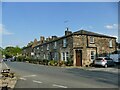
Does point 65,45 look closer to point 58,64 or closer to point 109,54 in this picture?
point 58,64

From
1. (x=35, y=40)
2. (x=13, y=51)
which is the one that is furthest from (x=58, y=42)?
(x=13, y=51)

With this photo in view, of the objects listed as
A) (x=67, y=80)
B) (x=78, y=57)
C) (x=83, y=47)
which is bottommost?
(x=67, y=80)

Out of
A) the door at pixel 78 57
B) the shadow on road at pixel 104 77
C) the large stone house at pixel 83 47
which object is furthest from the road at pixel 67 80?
the large stone house at pixel 83 47

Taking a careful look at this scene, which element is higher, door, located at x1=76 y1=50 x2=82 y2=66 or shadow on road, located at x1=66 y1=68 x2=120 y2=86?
door, located at x1=76 y1=50 x2=82 y2=66

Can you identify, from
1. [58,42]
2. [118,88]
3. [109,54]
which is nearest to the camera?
[118,88]

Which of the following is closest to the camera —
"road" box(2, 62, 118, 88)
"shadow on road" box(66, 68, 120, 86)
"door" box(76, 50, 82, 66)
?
"road" box(2, 62, 118, 88)

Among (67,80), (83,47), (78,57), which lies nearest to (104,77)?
(67,80)

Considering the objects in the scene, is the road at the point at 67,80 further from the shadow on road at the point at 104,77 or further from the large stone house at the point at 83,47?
the large stone house at the point at 83,47

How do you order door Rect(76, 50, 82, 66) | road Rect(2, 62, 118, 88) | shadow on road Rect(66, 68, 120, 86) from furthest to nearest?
door Rect(76, 50, 82, 66), shadow on road Rect(66, 68, 120, 86), road Rect(2, 62, 118, 88)

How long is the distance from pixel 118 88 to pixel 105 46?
30554 mm

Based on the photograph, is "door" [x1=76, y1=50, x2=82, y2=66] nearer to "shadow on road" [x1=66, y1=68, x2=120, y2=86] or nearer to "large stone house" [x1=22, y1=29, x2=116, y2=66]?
"large stone house" [x1=22, y1=29, x2=116, y2=66]

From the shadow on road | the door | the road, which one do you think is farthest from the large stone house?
the road

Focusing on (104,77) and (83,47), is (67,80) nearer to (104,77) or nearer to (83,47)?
(104,77)

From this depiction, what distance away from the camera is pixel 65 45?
42406 millimetres
